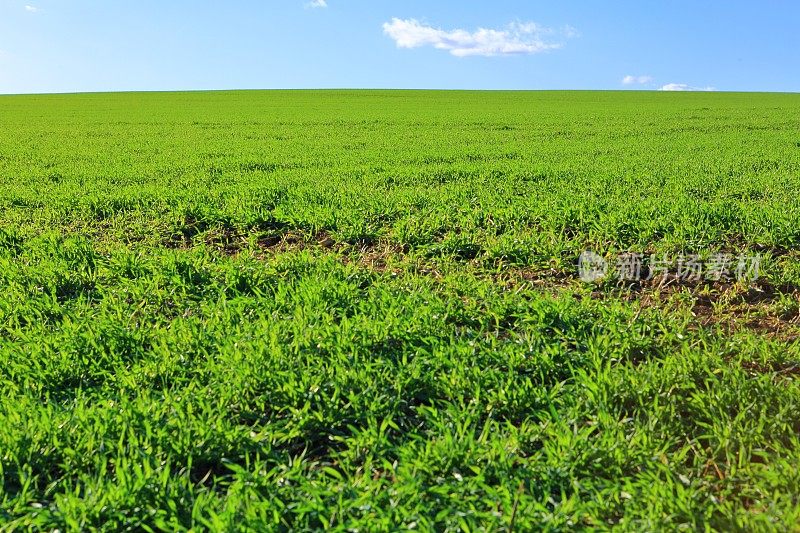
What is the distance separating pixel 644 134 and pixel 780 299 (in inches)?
608

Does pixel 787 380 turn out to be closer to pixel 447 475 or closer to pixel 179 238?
pixel 447 475

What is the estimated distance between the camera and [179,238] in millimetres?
5844

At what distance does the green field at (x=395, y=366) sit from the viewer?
2115 millimetres

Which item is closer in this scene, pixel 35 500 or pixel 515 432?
pixel 35 500

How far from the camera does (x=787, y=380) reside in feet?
9.41

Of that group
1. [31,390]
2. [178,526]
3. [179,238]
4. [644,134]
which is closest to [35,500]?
[178,526]

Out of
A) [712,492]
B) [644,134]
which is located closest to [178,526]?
[712,492]

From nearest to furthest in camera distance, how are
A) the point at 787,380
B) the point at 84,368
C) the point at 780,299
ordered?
1. the point at 787,380
2. the point at 84,368
3. the point at 780,299

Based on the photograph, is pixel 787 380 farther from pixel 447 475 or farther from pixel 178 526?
pixel 178 526

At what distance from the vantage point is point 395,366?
3.02 m

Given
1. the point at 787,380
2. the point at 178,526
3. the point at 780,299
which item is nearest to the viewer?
the point at 178,526

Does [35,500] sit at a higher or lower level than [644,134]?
lower

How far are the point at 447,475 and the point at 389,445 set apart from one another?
274 mm

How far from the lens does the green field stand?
2115 mm
